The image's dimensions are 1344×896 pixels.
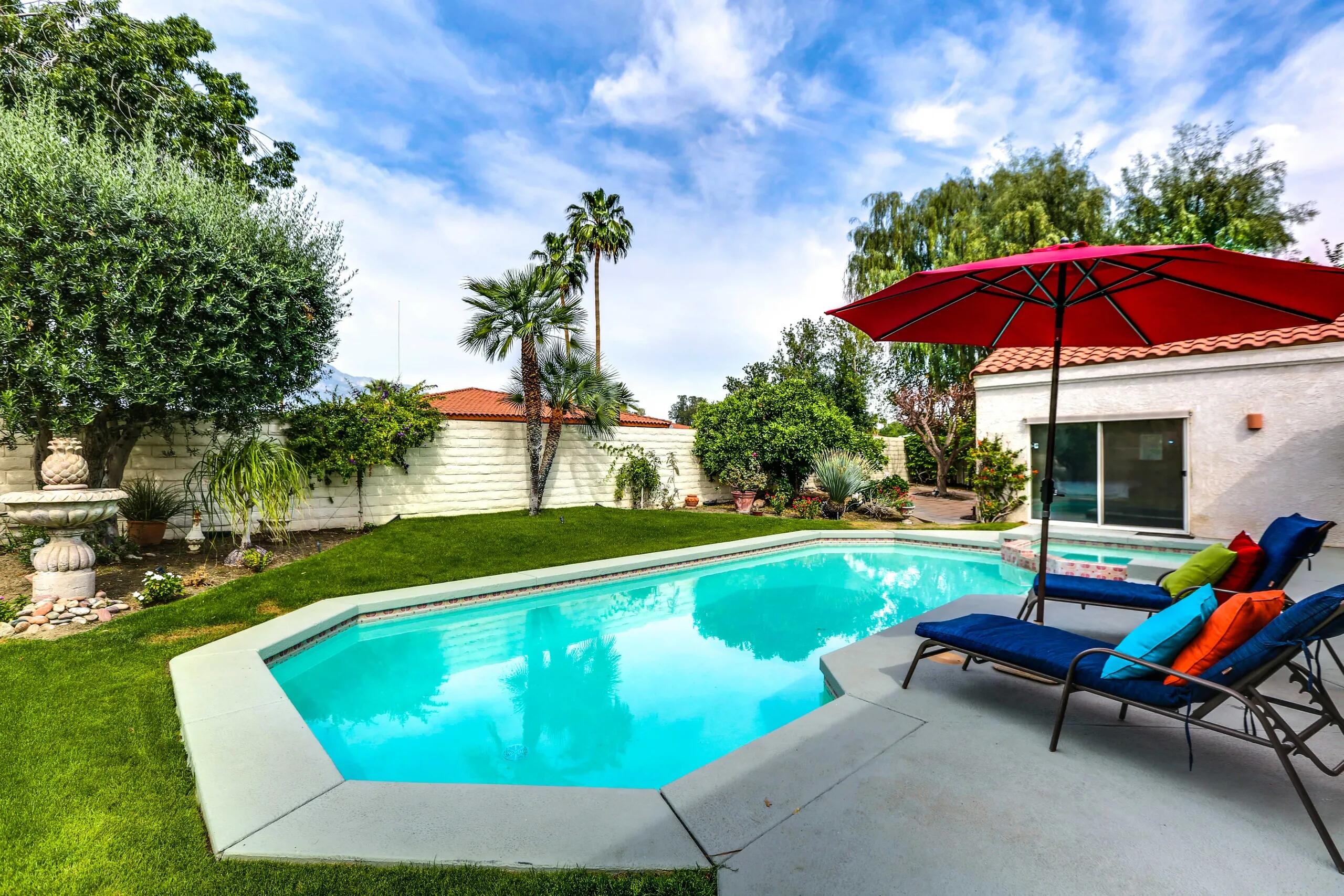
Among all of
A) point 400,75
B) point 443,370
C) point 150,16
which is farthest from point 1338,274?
point 150,16

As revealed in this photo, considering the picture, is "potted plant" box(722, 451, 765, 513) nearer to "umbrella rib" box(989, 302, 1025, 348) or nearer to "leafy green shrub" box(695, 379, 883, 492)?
"leafy green shrub" box(695, 379, 883, 492)

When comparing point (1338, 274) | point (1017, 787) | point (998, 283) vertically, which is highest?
point (998, 283)

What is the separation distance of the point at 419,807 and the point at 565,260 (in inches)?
719

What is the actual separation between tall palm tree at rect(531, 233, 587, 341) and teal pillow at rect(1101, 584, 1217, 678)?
32.1 feet

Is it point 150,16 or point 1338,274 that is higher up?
point 150,16

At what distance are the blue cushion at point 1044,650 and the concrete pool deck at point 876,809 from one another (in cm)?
33

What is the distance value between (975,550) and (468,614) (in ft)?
25.9

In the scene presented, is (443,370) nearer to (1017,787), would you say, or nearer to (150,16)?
(150,16)

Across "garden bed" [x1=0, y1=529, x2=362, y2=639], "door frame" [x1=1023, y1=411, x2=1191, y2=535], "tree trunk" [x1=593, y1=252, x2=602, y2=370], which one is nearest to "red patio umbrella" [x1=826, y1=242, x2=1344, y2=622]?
"garden bed" [x1=0, y1=529, x2=362, y2=639]

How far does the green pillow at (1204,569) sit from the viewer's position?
12.7 ft

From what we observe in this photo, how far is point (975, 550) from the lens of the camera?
9.31 m

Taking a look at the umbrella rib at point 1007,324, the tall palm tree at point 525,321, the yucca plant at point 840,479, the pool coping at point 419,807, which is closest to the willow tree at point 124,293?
the tall palm tree at point 525,321

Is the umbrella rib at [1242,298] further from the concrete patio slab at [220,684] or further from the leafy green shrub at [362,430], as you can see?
the leafy green shrub at [362,430]

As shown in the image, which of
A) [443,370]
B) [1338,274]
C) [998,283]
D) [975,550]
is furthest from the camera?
[443,370]
